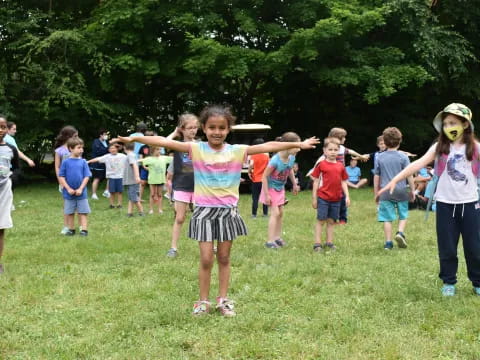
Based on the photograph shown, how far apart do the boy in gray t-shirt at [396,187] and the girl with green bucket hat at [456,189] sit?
2446 millimetres

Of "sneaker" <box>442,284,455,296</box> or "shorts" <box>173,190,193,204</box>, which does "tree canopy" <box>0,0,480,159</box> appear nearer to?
"shorts" <box>173,190,193,204</box>

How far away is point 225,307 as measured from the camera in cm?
479

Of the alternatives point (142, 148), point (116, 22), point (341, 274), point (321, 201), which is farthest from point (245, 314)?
point (116, 22)

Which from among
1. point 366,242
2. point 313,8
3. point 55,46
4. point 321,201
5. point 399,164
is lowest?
point 366,242

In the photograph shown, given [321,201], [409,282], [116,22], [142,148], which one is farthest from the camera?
[116,22]

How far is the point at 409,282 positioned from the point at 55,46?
1682 centimetres

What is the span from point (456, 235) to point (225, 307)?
2.42 metres

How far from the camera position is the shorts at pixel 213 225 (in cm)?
468

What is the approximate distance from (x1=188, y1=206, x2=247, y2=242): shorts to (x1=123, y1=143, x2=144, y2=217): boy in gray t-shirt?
6728mm

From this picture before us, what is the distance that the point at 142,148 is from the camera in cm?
1288

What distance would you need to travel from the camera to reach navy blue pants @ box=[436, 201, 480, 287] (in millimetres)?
5273

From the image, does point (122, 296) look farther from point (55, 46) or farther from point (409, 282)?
point (55, 46)

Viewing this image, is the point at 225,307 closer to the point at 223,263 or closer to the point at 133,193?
the point at 223,263

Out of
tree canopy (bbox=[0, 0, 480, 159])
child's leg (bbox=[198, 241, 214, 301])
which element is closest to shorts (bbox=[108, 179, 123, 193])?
tree canopy (bbox=[0, 0, 480, 159])
